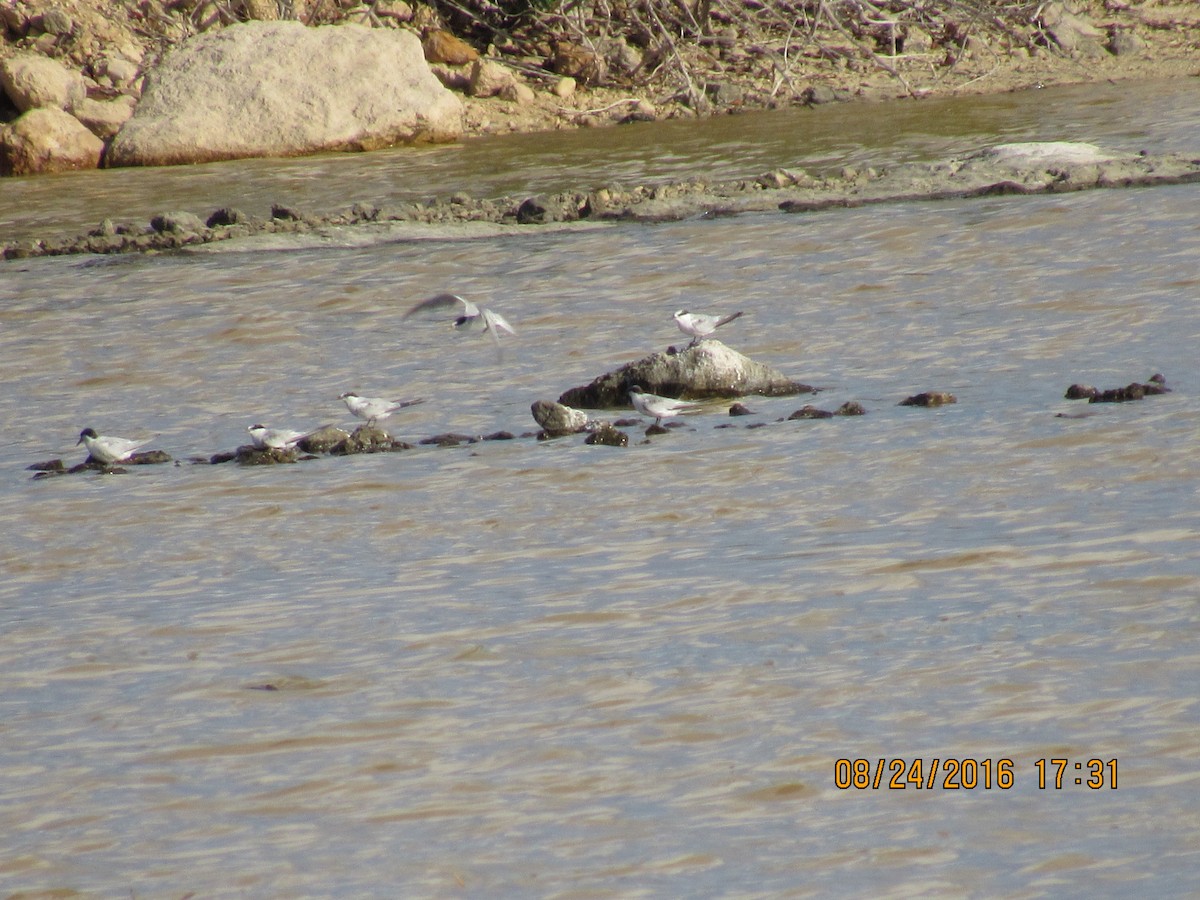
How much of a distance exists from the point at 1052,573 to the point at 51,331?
6.46 m

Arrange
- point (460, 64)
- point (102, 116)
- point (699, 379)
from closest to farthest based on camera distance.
Answer: point (699, 379) < point (102, 116) < point (460, 64)

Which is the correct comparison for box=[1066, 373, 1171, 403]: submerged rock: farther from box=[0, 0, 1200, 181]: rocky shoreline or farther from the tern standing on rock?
box=[0, 0, 1200, 181]: rocky shoreline

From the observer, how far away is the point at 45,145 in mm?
15227

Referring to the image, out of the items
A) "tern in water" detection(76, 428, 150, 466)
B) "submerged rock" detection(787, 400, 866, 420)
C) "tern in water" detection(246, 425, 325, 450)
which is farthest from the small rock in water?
"tern in water" detection(76, 428, 150, 466)

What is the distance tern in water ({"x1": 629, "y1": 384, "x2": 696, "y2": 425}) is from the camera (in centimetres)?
670

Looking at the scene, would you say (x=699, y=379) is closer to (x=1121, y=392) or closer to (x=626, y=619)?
(x=1121, y=392)

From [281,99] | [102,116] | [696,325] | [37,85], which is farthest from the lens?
[37,85]

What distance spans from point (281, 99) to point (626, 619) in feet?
39.3

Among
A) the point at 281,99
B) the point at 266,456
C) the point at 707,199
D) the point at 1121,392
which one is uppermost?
the point at 281,99

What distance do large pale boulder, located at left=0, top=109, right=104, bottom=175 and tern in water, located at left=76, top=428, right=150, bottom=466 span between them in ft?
30.8

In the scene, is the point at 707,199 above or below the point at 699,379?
above

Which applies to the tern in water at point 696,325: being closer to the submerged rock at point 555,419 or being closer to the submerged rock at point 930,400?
the submerged rock at point 555,419

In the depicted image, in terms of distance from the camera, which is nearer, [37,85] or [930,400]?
[930,400]

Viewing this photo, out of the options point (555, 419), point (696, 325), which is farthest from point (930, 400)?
point (555, 419)
